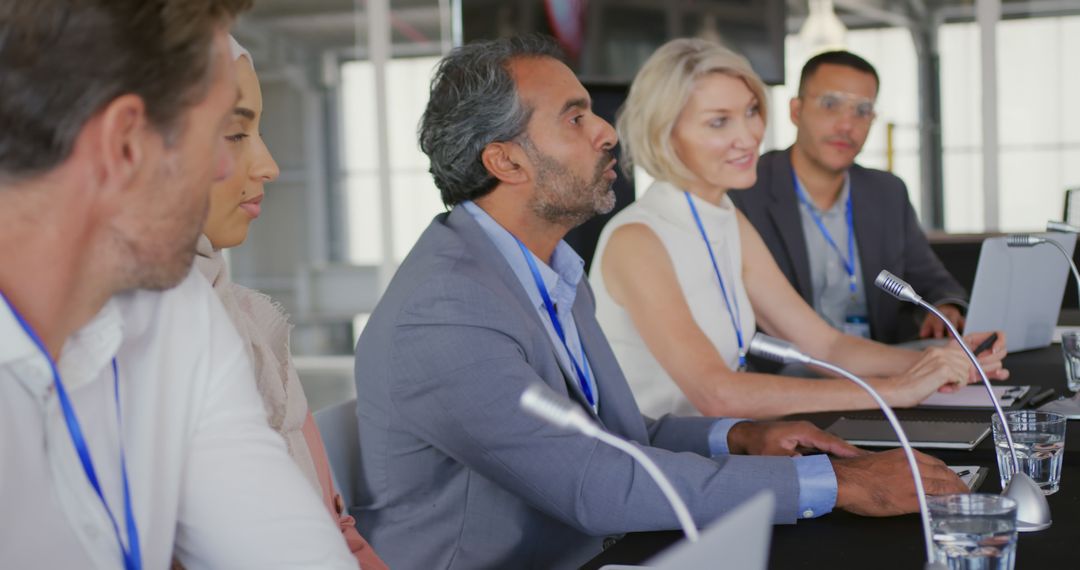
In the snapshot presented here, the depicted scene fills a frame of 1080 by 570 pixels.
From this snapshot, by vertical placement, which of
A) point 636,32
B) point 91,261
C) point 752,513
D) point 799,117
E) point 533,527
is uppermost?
point 636,32

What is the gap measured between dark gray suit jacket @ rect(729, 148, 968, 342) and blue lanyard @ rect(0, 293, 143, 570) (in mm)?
2953

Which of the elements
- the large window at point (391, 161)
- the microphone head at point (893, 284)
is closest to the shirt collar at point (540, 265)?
the microphone head at point (893, 284)

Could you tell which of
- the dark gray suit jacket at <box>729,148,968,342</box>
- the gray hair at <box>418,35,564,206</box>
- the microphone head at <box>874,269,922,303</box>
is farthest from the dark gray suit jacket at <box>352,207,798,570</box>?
the dark gray suit jacket at <box>729,148,968,342</box>

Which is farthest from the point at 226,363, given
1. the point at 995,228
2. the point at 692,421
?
the point at 995,228

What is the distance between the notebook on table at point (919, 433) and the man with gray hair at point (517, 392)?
15cm

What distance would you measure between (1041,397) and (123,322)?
1.92m

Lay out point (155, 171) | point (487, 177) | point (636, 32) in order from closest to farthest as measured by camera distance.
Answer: point (155, 171)
point (487, 177)
point (636, 32)

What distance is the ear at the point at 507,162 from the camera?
224 centimetres

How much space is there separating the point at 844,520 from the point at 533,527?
1.68 feet

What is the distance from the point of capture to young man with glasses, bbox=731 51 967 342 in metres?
3.96

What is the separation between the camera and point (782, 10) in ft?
19.1

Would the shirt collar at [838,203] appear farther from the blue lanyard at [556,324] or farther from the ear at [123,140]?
the ear at [123,140]

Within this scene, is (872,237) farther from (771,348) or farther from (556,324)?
(771,348)

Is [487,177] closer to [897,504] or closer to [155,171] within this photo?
[897,504]
